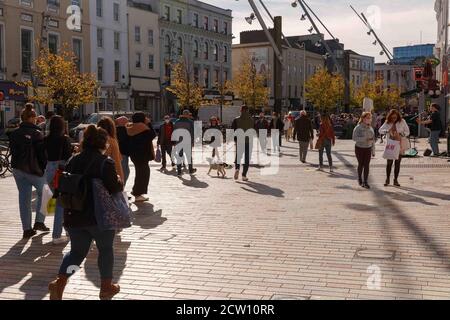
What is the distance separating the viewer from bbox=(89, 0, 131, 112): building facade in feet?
152

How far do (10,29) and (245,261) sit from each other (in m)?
35.9

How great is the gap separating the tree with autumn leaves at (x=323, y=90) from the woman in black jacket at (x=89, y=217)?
67730 millimetres

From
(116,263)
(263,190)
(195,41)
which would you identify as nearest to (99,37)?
(195,41)

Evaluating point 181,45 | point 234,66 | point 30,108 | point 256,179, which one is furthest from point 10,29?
point 234,66

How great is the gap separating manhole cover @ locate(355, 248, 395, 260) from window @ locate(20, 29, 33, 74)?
36119 mm

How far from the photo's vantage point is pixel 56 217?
24.6 ft

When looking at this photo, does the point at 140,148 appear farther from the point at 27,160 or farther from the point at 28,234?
the point at 28,234

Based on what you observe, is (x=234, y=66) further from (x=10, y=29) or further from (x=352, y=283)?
(x=352, y=283)

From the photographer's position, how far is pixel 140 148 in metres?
10.9

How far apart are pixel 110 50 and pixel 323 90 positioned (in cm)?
3211

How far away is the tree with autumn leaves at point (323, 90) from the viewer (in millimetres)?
71688

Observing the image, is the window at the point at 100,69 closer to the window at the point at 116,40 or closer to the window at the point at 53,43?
the window at the point at 116,40

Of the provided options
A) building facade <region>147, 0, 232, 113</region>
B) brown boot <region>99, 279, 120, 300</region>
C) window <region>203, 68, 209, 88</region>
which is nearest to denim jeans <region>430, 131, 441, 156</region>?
brown boot <region>99, 279, 120, 300</region>

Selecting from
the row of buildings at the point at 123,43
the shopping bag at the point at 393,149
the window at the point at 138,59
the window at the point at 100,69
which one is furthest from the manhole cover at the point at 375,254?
the window at the point at 138,59
